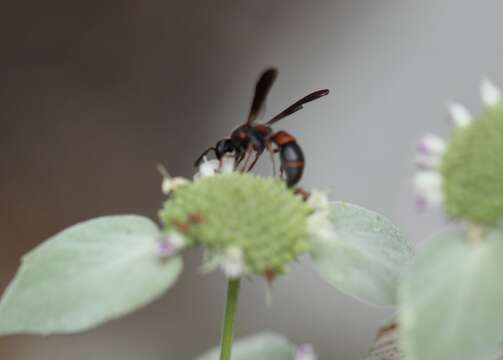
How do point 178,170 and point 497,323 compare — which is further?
point 178,170

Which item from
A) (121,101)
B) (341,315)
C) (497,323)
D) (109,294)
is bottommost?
(497,323)

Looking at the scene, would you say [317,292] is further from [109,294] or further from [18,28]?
[109,294]

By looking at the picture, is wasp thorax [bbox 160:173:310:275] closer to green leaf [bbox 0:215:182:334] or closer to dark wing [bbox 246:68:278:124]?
green leaf [bbox 0:215:182:334]

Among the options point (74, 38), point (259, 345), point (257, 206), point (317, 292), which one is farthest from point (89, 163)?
point (257, 206)

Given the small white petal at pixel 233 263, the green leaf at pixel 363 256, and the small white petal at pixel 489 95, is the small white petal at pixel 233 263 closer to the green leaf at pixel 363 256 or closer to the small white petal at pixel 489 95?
the green leaf at pixel 363 256

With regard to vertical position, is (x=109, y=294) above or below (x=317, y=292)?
below

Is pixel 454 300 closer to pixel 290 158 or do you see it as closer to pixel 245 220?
pixel 245 220

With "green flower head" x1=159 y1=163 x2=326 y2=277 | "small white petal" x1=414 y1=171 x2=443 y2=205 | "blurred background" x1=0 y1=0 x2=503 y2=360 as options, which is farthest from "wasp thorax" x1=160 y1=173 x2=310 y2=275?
"blurred background" x1=0 y1=0 x2=503 y2=360
